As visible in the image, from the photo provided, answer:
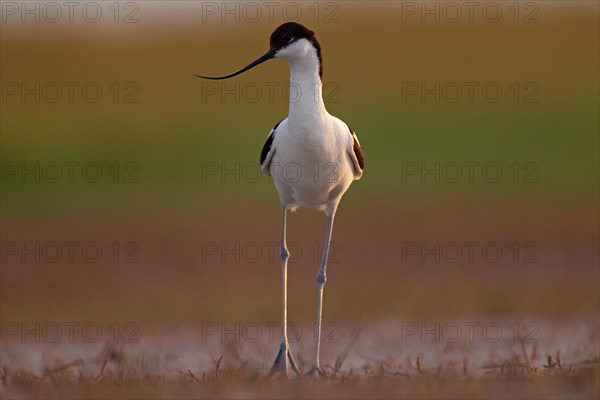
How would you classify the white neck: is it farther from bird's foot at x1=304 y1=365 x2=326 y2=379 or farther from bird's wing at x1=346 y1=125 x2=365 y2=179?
bird's foot at x1=304 y1=365 x2=326 y2=379

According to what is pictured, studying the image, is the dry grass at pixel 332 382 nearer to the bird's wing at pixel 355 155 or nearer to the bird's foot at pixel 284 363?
the bird's foot at pixel 284 363

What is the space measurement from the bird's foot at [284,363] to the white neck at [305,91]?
1.65 metres

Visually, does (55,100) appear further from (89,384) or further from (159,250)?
(89,384)

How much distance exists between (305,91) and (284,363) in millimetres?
1905

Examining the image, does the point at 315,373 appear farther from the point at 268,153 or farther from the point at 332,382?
the point at 268,153

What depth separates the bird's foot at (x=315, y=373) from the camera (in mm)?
7393

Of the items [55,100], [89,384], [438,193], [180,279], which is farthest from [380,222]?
[89,384]

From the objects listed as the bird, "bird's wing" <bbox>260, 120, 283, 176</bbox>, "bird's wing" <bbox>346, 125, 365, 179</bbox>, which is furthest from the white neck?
"bird's wing" <bbox>346, 125, 365, 179</bbox>

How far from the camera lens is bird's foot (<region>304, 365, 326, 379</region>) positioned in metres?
7.39

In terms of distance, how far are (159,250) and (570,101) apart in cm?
959

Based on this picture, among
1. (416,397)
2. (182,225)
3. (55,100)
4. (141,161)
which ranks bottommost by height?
(416,397)

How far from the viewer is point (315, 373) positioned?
24.6ft

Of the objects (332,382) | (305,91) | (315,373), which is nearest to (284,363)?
(315,373)

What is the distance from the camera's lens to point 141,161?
1959 centimetres
